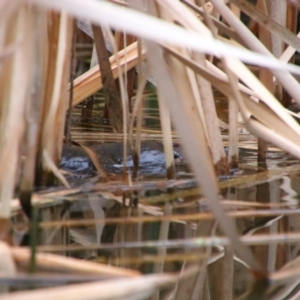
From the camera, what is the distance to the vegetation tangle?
104 cm

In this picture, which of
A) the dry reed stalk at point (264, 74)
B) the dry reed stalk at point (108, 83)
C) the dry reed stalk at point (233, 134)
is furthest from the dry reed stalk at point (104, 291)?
the dry reed stalk at point (108, 83)

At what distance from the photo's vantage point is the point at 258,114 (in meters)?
1.46

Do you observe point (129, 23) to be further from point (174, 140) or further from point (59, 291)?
point (174, 140)

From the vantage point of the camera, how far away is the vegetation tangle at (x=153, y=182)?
104 cm

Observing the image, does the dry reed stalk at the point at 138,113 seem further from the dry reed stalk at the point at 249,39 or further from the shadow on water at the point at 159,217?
the dry reed stalk at the point at 249,39

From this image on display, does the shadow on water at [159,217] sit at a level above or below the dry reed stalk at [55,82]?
below

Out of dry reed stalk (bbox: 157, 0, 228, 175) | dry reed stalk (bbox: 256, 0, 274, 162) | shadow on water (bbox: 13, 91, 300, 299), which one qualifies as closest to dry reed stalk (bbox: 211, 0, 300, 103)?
dry reed stalk (bbox: 157, 0, 228, 175)

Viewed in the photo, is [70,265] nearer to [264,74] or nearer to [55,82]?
[55,82]

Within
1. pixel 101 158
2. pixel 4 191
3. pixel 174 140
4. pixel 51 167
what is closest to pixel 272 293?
pixel 4 191

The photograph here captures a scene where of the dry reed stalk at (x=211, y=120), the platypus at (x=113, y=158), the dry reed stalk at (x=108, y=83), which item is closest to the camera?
the dry reed stalk at (x=211, y=120)

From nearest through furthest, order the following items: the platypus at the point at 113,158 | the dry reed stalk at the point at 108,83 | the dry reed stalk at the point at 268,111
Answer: the dry reed stalk at the point at 268,111 < the platypus at the point at 113,158 < the dry reed stalk at the point at 108,83

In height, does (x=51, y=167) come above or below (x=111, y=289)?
above

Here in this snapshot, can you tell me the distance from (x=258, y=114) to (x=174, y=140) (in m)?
0.94

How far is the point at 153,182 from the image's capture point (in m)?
1.88
